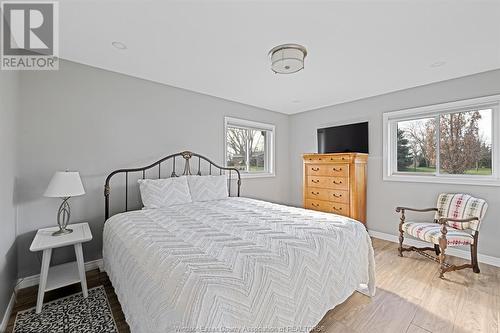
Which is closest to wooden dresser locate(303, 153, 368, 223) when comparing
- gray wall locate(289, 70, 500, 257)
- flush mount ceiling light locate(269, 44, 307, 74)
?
gray wall locate(289, 70, 500, 257)

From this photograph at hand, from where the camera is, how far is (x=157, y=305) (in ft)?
4.05

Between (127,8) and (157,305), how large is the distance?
2052 millimetres

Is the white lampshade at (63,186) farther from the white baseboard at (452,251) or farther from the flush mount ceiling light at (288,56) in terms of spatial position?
the white baseboard at (452,251)

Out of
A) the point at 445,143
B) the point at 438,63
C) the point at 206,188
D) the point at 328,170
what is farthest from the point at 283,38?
the point at 445,143

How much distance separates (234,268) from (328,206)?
9.72 feet

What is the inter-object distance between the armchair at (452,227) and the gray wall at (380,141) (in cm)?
22

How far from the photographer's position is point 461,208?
2820 mm

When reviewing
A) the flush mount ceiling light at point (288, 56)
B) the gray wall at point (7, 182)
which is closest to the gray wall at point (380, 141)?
the flush mount ceiling light at point (288, 56)

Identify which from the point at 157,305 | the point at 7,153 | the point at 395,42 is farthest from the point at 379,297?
the point at 7,153

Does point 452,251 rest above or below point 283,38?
below

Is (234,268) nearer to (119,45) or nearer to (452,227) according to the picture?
(119,45)

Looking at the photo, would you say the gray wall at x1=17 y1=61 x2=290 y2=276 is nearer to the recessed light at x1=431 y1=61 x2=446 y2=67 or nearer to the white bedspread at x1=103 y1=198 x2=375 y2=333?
the white bedspread at x1=103 y1=198 x2=375 y2=333

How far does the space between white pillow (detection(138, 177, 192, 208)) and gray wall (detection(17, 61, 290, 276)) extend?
0.47 m

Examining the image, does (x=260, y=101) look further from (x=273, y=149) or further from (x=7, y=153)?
(x=7, y=153)
